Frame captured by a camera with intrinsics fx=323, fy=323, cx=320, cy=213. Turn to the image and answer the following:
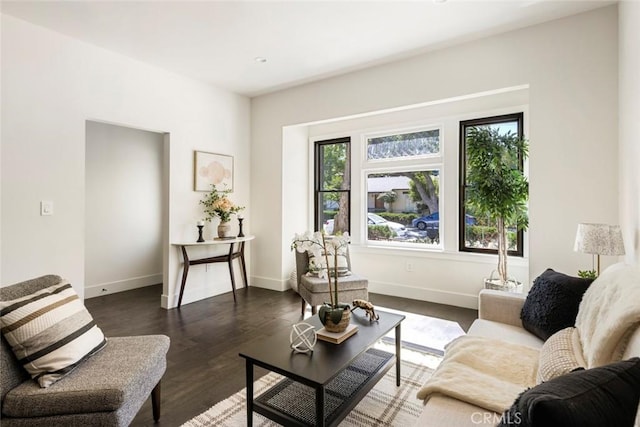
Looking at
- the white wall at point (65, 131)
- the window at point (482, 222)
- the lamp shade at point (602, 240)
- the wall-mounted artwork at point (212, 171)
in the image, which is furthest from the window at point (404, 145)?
the white wall at point (65, 131)

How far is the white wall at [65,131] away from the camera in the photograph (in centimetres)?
280

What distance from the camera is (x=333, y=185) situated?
16.8 feet

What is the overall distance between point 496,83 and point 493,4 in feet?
2.37

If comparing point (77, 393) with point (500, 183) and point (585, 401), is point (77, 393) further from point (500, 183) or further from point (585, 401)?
point (500, 183)

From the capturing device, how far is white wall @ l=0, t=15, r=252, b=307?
9.20 feet

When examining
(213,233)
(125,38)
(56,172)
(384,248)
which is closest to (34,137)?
(56,172)

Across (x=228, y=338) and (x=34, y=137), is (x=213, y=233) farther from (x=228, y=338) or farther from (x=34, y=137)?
(x=34, y=137)

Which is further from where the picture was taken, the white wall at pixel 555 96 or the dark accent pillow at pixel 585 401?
the white wall at pixel 555 96

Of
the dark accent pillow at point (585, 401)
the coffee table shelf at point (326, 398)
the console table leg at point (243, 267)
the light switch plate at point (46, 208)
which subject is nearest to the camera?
the dark accent pillow at point (585, 401)

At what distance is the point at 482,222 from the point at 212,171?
3579mm

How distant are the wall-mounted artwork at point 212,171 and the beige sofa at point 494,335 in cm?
355

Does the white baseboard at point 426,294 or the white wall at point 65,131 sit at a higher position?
the white wall at point 65,131

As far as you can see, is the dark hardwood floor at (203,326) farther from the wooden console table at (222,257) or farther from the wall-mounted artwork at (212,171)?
the wall-mounted artwork at (212,171)

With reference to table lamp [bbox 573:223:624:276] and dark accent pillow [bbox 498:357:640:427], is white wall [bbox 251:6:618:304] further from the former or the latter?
dark accent pillow [bbox 498:357:640:427]
